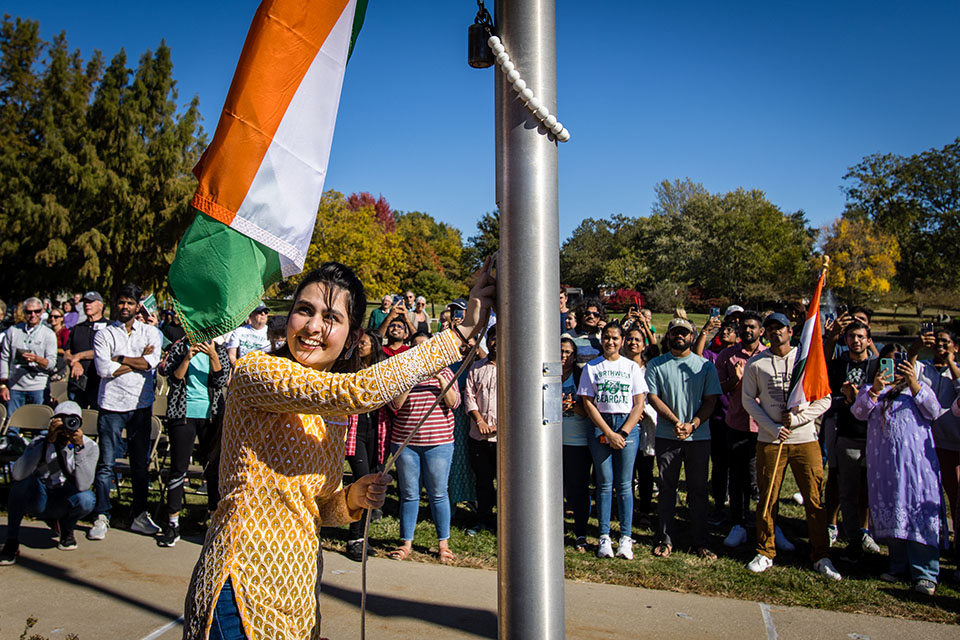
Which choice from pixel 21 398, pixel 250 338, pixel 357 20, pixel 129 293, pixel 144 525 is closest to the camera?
pixel 357 20

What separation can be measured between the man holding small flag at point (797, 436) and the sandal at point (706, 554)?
1.07 feet

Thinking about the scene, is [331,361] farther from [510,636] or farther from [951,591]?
[951,591]

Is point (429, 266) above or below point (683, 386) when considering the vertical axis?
above

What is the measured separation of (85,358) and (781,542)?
907cm

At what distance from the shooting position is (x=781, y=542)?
654 cm

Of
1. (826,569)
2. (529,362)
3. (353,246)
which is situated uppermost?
(353,246)

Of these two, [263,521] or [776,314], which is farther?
[776,314]

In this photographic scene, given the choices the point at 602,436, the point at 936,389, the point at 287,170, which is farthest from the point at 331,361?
the point at 936,389

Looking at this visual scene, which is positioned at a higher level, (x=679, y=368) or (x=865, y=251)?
(x=865, y=251)

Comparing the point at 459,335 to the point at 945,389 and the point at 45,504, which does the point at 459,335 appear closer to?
the point at 45,504

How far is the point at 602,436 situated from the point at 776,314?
1.94m

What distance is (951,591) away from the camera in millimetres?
5438

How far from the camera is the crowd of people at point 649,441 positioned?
231 inches

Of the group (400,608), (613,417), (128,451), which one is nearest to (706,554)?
(613,417)
